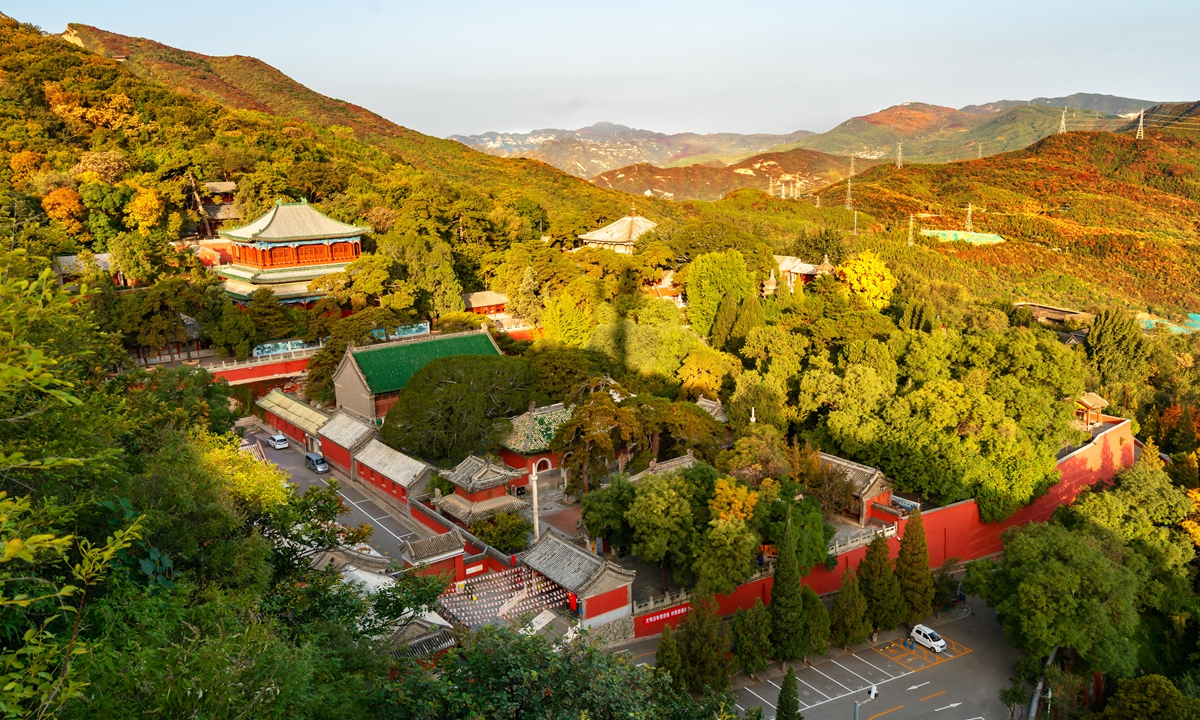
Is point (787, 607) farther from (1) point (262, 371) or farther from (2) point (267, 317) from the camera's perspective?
(2) point (267, 317)

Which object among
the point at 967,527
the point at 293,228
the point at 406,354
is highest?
the point at 293,228

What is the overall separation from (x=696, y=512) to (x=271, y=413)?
1674 centimetres

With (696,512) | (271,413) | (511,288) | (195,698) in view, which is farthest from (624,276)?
(195,698)

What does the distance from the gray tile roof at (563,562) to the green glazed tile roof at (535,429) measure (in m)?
4.99

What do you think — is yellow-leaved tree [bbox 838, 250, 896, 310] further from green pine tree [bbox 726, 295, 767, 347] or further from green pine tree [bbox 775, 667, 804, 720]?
green pine tree [bbox 775, 667, 804, 720]

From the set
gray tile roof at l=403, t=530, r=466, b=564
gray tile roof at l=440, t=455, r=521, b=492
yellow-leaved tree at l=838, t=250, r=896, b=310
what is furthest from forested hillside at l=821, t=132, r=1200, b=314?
gray tile roof at l=403, t=530, r=466, b=564

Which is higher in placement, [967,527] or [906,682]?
[967,527]

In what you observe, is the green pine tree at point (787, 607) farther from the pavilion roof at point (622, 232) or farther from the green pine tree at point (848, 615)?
the pavilion roof at point (622, 232)

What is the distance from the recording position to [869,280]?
32.6m

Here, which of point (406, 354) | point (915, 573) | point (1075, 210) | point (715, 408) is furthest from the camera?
point (1075, 210)

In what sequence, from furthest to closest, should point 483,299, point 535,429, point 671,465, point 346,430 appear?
point 483,299 < point 346,430 < point 535,429 < point 671,465

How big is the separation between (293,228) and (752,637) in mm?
23557

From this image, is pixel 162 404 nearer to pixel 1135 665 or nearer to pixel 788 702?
pixel 788 702

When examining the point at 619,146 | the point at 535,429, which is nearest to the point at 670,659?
the point at 535,429
